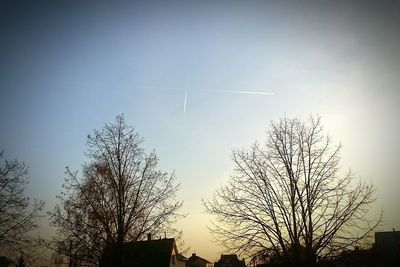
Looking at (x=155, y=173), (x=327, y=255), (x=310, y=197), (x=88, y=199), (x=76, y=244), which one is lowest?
(x=327, y=255)

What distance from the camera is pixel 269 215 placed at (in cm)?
1623

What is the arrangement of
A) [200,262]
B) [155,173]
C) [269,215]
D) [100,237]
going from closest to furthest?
[269,215] → [100,237] → [155,173] → [200,262]

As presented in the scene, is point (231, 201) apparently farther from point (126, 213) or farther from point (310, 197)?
point (126, 213)

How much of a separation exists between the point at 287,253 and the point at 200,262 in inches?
2304

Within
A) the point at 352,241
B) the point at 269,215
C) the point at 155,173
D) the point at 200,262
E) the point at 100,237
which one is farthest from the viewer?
the point at 200,262

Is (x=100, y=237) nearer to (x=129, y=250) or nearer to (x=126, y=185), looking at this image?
(x=129, y=250)

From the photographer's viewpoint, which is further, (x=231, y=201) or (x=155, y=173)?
(x=155, y=173)

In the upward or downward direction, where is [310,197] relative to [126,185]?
downward

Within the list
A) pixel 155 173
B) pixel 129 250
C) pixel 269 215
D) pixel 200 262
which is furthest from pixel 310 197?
pixel 200 262

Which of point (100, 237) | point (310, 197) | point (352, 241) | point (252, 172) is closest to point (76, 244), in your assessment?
point (100, 237)

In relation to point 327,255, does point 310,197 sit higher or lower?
higher

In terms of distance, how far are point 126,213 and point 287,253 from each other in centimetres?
881

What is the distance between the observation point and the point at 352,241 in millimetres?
14914

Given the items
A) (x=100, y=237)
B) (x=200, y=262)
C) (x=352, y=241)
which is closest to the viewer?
(x=352, y=241)
